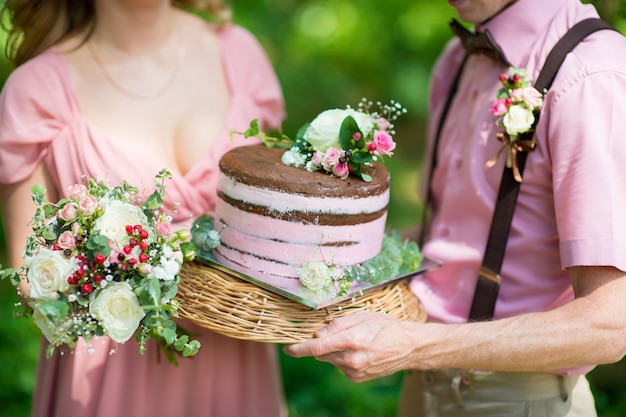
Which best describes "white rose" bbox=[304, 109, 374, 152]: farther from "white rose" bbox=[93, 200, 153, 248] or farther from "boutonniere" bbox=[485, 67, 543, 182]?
"white rose" bbox=[93, 200, 153, 248]

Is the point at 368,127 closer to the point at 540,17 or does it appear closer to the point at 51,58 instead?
the point at 540,17

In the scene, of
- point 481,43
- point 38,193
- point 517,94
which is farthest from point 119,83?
point 517,94

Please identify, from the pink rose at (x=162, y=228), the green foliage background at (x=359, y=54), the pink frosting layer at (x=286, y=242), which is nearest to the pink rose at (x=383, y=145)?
the pink frosting layer at (x=286, y=242)

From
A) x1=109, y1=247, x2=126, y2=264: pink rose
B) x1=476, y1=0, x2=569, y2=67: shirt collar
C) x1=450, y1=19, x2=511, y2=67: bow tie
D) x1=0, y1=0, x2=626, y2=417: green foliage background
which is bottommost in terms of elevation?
x1=0, y1=0, x2=626, y2=417: green foliage background

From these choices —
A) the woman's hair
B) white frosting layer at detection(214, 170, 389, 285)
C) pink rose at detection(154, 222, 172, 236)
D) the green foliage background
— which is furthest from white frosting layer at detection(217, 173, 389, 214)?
the green foliage background

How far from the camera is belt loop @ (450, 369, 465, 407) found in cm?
254

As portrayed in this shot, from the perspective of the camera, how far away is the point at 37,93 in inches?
99.1

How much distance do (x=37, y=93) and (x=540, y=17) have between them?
1.70 metres

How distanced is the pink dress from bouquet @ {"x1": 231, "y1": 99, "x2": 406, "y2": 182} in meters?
0.54

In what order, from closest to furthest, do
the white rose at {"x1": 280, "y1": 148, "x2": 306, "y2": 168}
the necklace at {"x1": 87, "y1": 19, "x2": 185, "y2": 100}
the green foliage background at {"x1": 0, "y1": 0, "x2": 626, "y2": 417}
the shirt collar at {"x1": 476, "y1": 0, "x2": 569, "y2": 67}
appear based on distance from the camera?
the white rose at {"x1": 280, "y1": 148, "x2": 306, "y2": 168}
the shirt collar at {"x1": 476, "y1": 0, "x2": 569, "y2": 67}
the necklace at {"x1": 87, "y1": 19, "x2": 185, "y2": 100}
the green foliage background at {"x1": 0, "y1": 0, "x2": 626, "y2": 417}

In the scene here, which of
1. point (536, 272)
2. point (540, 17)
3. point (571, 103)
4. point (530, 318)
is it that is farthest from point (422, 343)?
point (540, 17)

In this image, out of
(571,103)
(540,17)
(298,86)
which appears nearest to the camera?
(571,103)

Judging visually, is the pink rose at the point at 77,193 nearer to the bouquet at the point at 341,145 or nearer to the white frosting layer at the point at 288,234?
the white frosting layer at the point at 288,234

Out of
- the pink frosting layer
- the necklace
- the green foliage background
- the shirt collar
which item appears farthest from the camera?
the green foliage background
